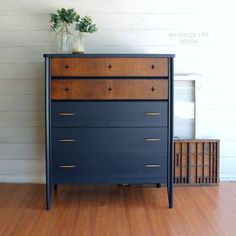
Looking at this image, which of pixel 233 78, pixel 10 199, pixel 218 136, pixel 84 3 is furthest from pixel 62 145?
pixel 233 78

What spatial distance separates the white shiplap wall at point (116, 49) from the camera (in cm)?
308

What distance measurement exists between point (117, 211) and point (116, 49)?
1536mm

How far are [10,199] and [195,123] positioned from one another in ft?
6.22

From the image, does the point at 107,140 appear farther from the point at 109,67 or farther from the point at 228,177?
the point at 228,177

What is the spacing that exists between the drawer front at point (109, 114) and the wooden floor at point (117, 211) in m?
0.69

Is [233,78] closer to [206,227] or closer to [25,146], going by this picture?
[206,227]

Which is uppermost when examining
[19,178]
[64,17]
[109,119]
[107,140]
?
[64,17]

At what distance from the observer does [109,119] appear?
101 inches

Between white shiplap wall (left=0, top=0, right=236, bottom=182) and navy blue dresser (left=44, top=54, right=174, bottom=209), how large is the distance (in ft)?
2.11

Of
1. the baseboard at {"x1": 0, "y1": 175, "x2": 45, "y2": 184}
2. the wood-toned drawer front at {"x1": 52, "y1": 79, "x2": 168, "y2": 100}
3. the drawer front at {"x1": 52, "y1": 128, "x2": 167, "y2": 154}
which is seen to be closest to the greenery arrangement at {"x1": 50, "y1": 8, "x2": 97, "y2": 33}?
the wood-toned drawer front at {"x1": 52, "y1": 79, "x2": 168, "y2": 100}

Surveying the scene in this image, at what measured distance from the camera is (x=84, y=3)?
3.06m

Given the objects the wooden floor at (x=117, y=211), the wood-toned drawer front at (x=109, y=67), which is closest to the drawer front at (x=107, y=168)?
the wooden floor at (x=117, y=211)

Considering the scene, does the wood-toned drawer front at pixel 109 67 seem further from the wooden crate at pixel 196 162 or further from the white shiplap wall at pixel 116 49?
the wooden crate at pixel 196 162

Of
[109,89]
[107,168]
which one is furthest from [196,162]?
[109,89]
